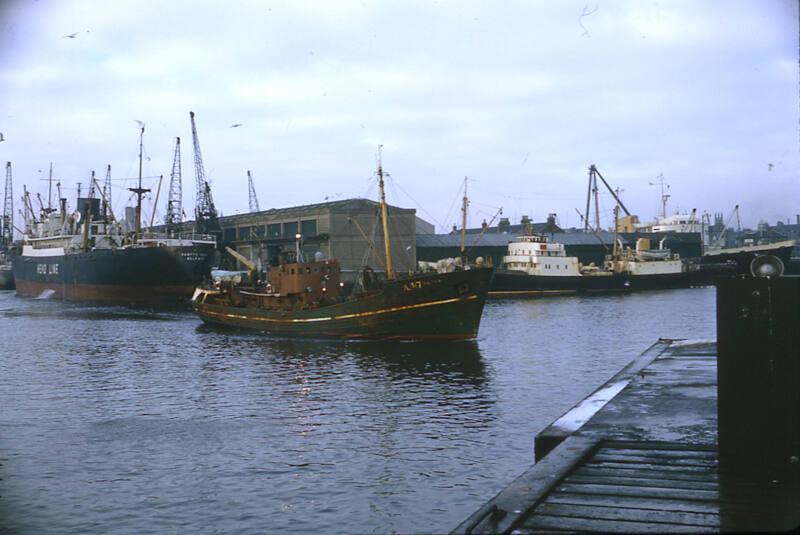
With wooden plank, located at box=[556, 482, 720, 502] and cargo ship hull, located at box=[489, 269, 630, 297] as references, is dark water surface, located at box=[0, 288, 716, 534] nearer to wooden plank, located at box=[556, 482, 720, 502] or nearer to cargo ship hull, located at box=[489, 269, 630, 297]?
wooden plank, located at box=[556, 482, 720, 502]

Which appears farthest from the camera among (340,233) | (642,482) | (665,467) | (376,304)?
(340,233)

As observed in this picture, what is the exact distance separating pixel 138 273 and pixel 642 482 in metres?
75.6

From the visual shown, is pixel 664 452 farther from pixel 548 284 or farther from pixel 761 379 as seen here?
pixel 548 284

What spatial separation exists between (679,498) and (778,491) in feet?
3.09

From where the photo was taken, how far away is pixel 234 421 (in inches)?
803

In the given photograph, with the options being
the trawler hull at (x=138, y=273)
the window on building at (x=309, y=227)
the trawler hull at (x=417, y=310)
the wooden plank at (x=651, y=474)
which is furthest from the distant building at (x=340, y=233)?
the wooden plank at (x=651, y=474)

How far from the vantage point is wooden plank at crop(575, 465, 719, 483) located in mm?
7801

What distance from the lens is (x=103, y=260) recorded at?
7975 cm

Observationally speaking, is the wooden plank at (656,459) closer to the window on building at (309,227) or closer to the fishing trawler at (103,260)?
the fishing trawler at (103,260)

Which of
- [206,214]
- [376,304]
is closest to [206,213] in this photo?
[206,214]

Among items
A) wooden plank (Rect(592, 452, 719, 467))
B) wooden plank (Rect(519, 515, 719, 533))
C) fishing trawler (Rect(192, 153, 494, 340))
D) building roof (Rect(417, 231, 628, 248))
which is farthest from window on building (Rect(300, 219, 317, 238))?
wooden plank (Rect(519, 515, 719, 533))

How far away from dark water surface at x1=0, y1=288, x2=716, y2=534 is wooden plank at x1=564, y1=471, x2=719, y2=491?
4545 mm

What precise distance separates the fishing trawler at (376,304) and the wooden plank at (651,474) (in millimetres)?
29921

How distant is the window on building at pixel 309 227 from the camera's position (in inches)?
3645
